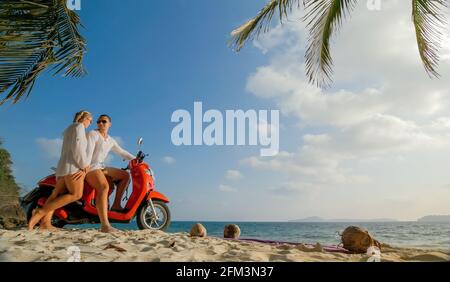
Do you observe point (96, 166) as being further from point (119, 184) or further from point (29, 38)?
point (29, 38)

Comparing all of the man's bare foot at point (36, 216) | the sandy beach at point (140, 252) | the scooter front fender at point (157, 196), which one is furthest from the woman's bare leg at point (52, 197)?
the scooter front fender at point (157, 196)

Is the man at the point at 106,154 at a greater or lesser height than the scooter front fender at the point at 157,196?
greater

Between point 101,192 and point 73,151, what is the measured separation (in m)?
0.54

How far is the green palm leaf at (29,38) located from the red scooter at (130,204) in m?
1.21

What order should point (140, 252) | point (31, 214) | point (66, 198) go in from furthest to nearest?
point (31, 214) < point (66, 198) < point (140, 252)

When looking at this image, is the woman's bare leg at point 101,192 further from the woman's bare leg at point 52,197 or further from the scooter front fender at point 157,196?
the scooter front fender at point 157,196

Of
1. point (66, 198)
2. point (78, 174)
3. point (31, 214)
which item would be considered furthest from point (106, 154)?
point (31, 214)

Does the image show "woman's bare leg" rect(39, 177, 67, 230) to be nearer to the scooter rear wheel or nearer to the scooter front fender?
the scooter rear wheel

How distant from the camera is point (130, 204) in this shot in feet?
15.3

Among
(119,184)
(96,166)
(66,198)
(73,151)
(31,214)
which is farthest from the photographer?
(119,184)

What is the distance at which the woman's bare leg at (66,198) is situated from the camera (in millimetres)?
4137
